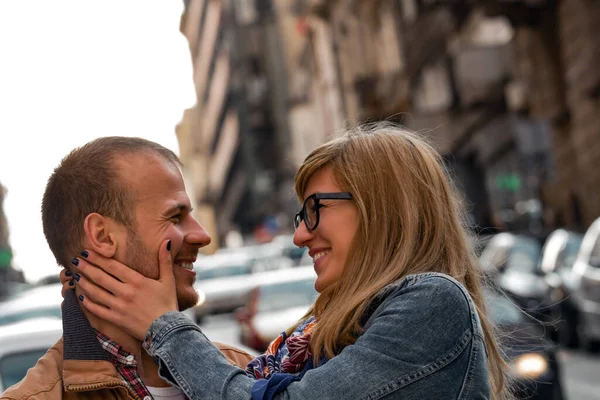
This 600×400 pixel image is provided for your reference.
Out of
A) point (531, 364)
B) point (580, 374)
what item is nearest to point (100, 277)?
point (531, 364)

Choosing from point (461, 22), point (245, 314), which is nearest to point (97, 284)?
point (245, 314)

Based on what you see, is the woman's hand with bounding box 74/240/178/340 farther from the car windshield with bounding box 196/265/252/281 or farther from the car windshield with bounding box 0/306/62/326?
the car windshield with bounding box 196/265/252/281

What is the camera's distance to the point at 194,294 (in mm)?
3732

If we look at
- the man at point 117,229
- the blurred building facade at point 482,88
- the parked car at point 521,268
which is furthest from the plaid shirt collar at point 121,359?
the parked car at point 521,268

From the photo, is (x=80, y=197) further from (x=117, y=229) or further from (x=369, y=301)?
(x=369, y=301)

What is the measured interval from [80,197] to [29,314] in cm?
780

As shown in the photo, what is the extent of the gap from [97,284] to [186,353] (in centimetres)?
35

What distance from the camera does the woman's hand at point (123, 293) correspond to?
11.4 feet

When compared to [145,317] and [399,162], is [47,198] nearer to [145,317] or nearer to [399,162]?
[145,317]

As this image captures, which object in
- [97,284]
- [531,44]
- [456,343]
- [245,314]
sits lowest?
[245,314]

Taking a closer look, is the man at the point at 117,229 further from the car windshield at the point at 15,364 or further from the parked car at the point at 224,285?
the parked car at the point at 224,285

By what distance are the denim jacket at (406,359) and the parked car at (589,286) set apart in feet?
40.9

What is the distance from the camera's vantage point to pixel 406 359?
3168 mm

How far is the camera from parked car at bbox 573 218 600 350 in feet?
51.7
